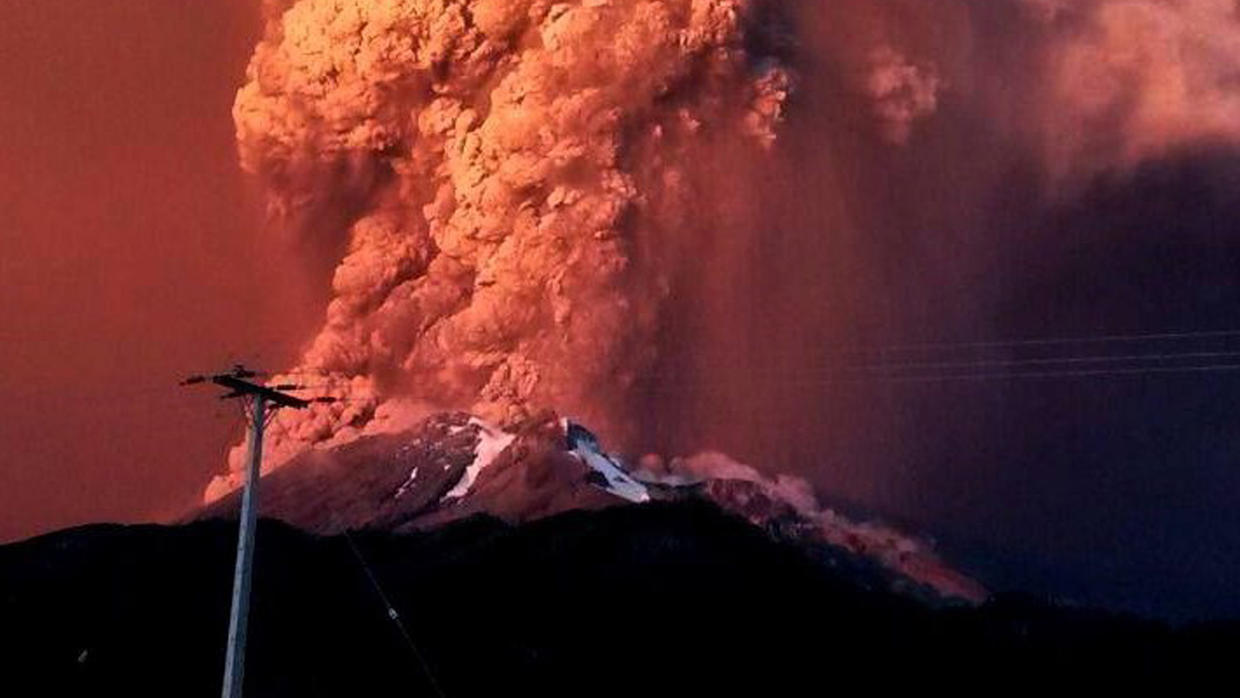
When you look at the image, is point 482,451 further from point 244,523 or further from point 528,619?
point 244,523

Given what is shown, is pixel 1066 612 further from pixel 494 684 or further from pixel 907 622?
pixel 494 684

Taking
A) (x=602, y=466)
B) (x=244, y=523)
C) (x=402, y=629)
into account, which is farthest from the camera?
(x=602, y=466)

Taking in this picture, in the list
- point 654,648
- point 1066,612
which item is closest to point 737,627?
point 654,648

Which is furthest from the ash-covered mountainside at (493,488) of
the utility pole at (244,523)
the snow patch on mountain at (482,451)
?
the utility pole at (244,523)

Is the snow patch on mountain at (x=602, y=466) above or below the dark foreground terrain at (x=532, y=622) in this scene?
above

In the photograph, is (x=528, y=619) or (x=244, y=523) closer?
(x=244, y=523)

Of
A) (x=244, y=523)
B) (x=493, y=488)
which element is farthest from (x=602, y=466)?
(x=244, y=523)

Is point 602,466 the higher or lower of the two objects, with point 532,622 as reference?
higher

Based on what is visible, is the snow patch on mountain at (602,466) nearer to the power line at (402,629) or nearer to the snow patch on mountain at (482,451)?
the snow patch on mountain at (482,451)

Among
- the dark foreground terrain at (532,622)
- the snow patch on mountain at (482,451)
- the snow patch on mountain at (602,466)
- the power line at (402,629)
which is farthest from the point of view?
the snow patch on mountain at (482,451)
